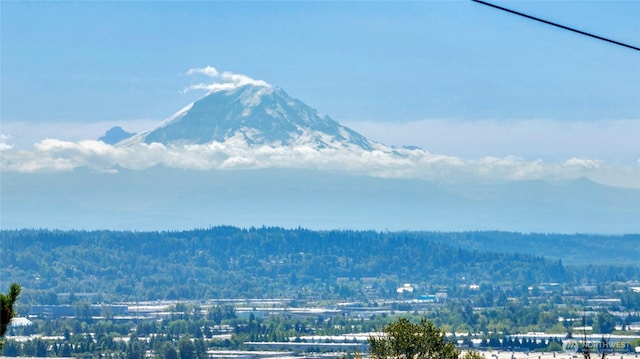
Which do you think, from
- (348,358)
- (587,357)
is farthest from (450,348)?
(348,358)

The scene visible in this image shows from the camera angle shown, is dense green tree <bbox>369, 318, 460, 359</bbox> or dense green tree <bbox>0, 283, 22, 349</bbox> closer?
dense green tree <bbox>0, 283, 22, 349</bbox>

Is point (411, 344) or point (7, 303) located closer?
point (7, 303)

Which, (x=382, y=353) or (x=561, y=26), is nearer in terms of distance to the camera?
(x=561, y=26)

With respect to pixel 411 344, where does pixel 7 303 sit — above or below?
above

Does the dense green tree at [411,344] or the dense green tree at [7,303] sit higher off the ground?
the dense green tree at [7,303]

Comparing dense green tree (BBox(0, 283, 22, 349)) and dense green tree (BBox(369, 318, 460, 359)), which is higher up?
dense green tree (BBox(0, 283, 22, 349))

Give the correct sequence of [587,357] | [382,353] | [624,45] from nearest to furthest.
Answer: [624,45] < [587,357] < [382,353]

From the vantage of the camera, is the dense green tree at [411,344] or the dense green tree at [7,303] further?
the dense green tree at [411,344]

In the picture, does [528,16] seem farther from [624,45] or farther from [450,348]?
[450,348]
